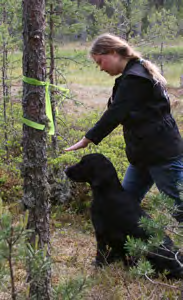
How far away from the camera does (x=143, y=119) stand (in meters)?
3.19

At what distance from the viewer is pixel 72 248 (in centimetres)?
437

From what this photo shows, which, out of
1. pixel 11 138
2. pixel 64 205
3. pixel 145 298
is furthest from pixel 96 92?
pixel 145 298

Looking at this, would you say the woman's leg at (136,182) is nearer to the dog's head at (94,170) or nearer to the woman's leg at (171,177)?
the dog's head at (94,170)

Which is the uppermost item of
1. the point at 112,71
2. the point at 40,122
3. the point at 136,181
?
the point at 112,71

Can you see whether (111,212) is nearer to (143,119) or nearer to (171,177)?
(171,177)

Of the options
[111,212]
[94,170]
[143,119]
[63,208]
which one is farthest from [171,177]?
[63,208]

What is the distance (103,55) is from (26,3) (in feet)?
3.44

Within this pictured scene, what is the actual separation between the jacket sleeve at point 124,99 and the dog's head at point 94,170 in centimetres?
59

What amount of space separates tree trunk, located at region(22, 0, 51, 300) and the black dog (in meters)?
1.01

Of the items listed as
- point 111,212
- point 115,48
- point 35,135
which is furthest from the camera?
point 111,212

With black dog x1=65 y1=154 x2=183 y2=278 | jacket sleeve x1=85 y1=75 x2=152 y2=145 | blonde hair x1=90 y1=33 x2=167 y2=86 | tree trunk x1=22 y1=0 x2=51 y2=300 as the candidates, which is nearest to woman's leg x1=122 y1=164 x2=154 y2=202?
black dog x1=65 y1=154 x2=183 y2=278

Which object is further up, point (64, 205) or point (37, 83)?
point (37, 83)

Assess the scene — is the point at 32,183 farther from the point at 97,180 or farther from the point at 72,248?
the point at 72,248

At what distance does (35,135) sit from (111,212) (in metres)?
1.36
